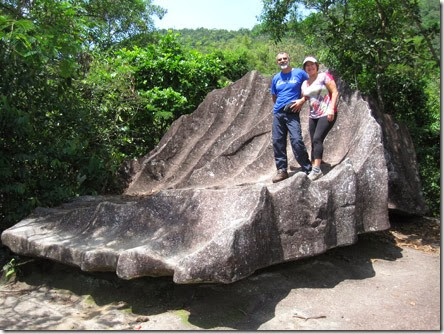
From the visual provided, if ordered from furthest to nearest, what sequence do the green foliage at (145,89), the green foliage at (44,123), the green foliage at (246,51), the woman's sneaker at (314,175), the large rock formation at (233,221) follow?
1. the green foliage at (246,51)
2. the green foliage at (145,89)
3. the green foliage at (44,123)
4. the woman's sneaker at (314,175)
5. the large rock formation at (233,221)

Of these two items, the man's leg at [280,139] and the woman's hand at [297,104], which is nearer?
the woman's hand at [297,104]

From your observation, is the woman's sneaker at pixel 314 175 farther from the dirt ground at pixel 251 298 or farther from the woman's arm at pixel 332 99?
the dirt ground at pixel 251 298

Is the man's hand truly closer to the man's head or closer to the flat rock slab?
the man's head

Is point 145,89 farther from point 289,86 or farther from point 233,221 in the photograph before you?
point 233,221

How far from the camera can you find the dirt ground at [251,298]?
318cm

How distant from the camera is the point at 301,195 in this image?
11.3ft

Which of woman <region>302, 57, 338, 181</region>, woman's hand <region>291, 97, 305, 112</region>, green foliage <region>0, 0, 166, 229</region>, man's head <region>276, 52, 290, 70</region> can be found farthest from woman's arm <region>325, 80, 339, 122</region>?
green foliage <region>0, 0, 166, 229</region>

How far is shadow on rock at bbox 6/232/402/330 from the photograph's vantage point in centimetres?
328

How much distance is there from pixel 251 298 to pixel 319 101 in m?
1.89

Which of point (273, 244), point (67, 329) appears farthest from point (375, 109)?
point (67, 329)

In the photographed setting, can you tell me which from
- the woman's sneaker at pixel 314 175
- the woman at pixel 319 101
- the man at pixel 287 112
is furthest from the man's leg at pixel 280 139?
the woman's sneaker at pixel 314 175

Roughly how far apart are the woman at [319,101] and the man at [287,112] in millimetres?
108

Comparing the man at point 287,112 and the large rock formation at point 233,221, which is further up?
the man at point 287,112

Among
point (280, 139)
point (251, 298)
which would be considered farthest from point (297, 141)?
point (251, 298)
